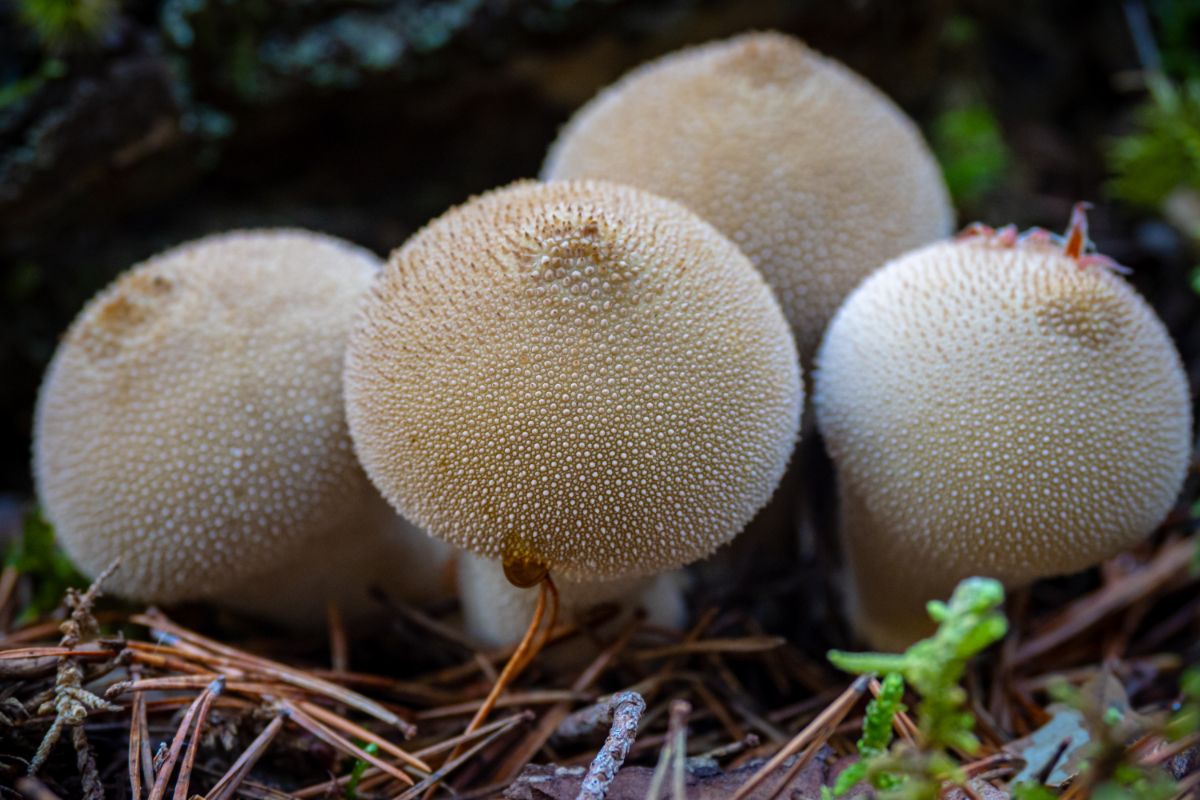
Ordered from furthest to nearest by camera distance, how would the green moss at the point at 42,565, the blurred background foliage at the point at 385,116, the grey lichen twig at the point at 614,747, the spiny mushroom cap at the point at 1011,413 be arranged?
the blurred background foliage at the point at 385,116 < the green moss at the point at 42,565 < the spiny mushroom cap at the point at 1011,413 < the grey lichen twig at the point at 614,747

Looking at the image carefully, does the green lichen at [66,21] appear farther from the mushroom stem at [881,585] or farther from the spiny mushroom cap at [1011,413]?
the mushroom stem at [881,585]

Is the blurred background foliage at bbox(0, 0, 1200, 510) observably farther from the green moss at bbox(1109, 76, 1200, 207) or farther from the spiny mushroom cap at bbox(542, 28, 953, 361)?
the spiny mushroom cap at bbox(542, 28, 953, 361)

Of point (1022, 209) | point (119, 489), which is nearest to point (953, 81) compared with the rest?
point (1022, 209)

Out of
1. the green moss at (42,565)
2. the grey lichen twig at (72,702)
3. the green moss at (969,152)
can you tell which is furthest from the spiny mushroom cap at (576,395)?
the green moss at (969,152)

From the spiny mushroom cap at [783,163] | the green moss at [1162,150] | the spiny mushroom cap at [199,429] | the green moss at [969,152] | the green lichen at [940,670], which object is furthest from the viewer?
the green moss at [969,152]

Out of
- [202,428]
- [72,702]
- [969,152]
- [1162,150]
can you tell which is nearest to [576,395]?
[202,428]

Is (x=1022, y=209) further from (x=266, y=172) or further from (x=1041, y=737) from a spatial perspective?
(x=266, y=172)

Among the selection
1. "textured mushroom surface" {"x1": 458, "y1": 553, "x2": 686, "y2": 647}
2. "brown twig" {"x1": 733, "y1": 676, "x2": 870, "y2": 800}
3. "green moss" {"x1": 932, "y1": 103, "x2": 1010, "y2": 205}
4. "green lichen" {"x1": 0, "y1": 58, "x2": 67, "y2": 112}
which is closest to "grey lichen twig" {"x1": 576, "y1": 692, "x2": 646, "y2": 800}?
"brown twig" {"x1": 733, "y1": 676, "x2": 870, "y2": 800}

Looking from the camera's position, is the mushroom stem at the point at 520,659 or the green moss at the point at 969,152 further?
the green moss at the point at 969,152
